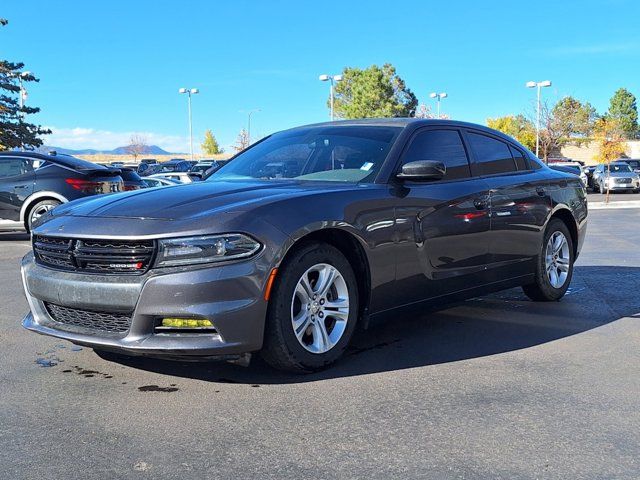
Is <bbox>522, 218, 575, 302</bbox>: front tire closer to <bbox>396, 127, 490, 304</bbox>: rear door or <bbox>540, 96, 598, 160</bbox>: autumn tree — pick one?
<bbox>396, 127, 490, 304</bbox>: rear door

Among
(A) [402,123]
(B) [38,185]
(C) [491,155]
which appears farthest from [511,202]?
(B) [38,185]

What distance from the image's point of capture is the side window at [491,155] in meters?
5.33

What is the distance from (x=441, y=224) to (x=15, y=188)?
29.7 feet

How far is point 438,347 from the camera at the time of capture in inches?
179

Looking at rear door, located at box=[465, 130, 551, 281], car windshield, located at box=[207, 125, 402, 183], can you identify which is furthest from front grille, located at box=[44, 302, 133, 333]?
rear door, located at box=[465, 130, 551, 281]

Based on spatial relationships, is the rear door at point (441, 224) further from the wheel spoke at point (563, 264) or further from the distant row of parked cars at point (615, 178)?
the distant row of parked cars at point (615, 178)

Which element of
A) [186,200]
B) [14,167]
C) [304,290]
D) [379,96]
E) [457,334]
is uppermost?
[379,96]

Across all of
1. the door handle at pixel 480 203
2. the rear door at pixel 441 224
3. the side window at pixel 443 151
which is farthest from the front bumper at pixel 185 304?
the door handle at pixel 480 203

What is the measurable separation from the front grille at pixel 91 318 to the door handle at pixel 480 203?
2745 mm

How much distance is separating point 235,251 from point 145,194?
3.24 ft

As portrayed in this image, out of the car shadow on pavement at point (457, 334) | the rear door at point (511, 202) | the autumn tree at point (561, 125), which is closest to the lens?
the car shadow on pavement at point (457, 334)

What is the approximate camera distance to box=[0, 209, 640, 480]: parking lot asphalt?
108 inches

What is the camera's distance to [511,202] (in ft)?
17.6

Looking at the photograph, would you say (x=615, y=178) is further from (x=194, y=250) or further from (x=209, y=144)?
(x=209, y=144)
